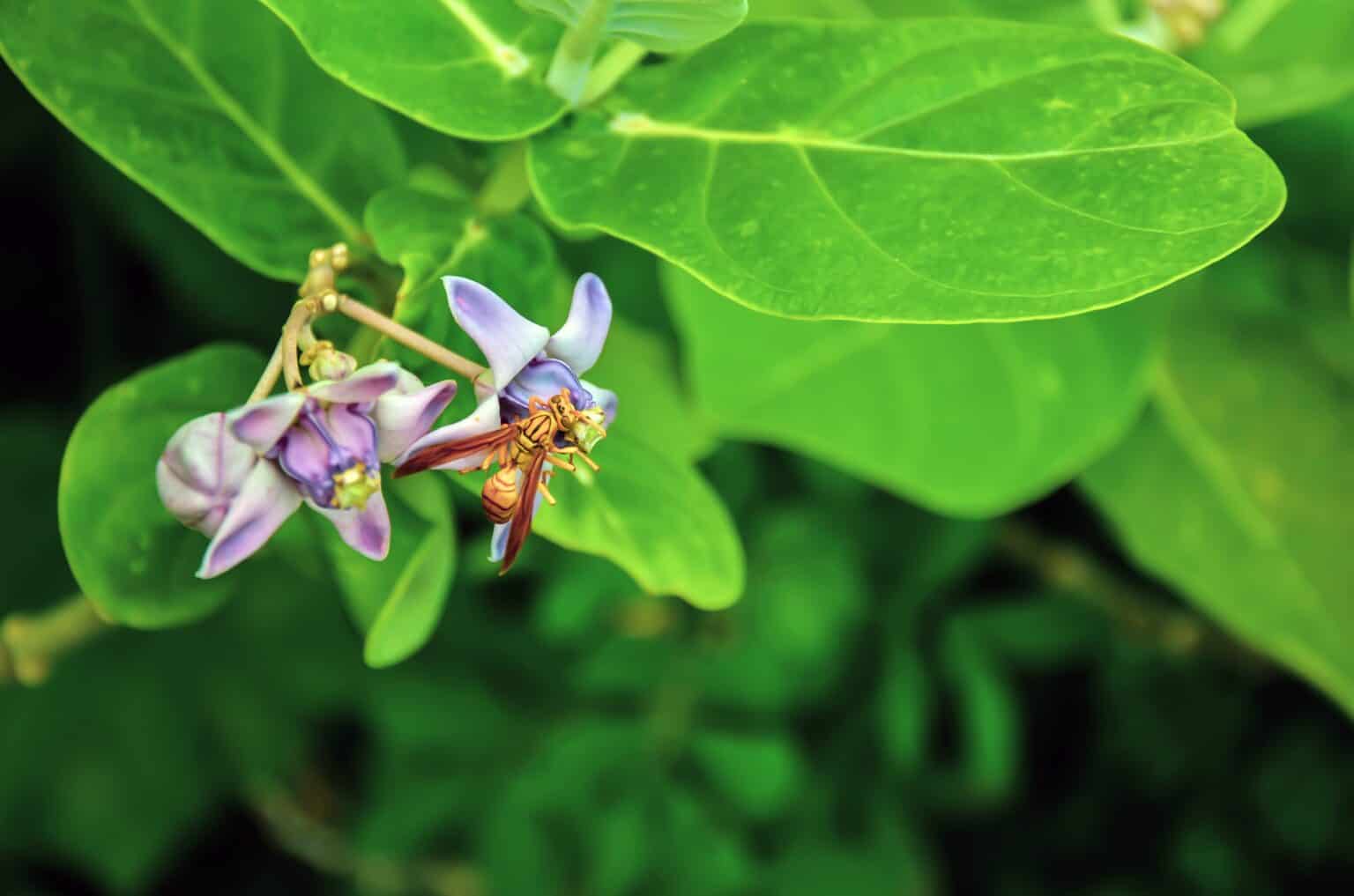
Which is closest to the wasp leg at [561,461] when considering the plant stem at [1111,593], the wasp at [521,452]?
the wasp at [521,452]

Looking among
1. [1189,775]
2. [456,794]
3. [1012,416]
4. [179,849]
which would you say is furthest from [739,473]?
[179,849]

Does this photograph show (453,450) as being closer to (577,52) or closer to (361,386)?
(361,386)

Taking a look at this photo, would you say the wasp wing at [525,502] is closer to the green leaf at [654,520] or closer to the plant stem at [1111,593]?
the green leaf at [654,520]

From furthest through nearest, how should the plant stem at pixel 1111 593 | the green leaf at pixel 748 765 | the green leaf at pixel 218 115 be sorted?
the plant stem at pixel 1111 593 < the green leaf at pixel 748 765 < the green leaf at pixel 218 115

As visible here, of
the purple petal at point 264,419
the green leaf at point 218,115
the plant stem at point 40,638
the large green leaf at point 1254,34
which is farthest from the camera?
the large green leaf at point 1254,34

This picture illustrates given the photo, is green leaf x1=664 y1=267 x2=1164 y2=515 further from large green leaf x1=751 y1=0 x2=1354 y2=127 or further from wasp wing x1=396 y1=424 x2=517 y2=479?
wasp wing x1=396 y1=424 x2=517 y2=479

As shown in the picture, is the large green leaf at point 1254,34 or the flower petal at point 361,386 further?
the large green leaf at point 1254,34

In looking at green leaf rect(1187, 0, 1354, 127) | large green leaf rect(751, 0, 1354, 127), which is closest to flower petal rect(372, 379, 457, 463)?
large green leaf rect(751, 0, 1354, 127)

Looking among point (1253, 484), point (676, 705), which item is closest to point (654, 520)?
point (1253, 484)
